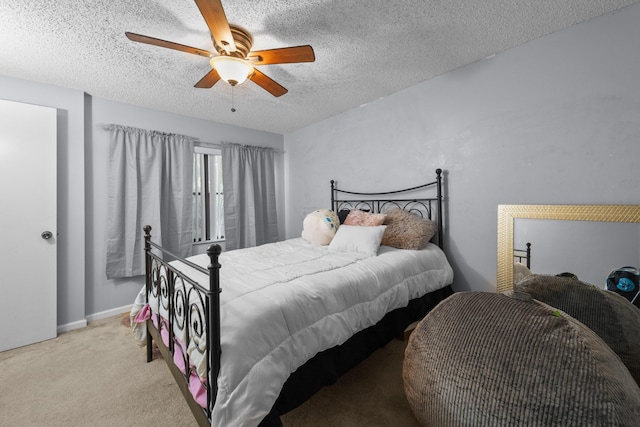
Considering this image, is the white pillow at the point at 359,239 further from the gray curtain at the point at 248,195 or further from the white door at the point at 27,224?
the white door at the point at 27,224

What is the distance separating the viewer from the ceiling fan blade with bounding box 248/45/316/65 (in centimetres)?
156

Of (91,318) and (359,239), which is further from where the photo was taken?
(91,318)

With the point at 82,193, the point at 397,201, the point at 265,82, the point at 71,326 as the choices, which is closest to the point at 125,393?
the point at 71,326

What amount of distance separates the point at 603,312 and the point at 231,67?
229 centimetres

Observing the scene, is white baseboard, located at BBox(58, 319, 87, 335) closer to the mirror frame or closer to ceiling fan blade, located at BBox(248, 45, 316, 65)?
ceiling fan blade, located at BBox(248, 45, 316, 65)

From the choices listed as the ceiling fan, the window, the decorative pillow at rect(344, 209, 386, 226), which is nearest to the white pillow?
the decorative pillow at rect(344, 209, 386, 226)

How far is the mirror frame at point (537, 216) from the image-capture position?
1.61 m

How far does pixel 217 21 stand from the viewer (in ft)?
4.40

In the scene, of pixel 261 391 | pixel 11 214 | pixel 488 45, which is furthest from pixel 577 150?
pixel 11 214

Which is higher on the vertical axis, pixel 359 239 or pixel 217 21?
pixel 217 21

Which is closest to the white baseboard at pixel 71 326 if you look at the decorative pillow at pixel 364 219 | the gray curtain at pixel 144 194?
the gray curtain at pixel 144 194

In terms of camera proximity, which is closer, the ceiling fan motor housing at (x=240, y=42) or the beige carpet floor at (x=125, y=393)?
the beige carpet floor at (x=125, y=393)

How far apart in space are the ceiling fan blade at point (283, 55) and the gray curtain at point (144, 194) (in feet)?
6.79

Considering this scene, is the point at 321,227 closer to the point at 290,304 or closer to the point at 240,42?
the point at 290,304
